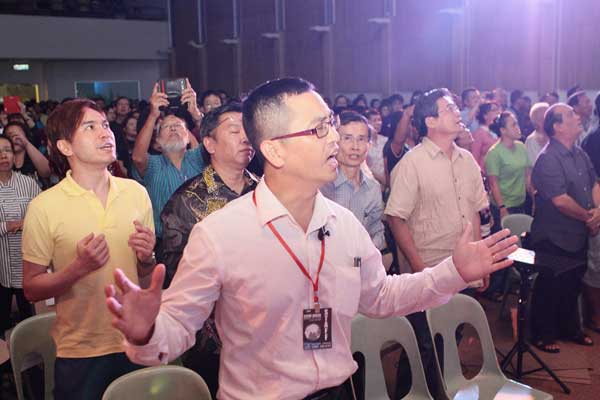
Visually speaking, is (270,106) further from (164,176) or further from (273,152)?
(164,176)

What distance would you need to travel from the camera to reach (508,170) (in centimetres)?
544

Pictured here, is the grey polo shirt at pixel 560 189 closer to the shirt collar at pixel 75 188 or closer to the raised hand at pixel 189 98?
Result: the raised hand at pixel 189 98

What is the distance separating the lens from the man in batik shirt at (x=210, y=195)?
244cm

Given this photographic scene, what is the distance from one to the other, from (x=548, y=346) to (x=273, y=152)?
11.1 ft

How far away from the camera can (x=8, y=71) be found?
16.0 m

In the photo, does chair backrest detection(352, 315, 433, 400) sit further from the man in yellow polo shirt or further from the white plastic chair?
the man in yellow polo shirt

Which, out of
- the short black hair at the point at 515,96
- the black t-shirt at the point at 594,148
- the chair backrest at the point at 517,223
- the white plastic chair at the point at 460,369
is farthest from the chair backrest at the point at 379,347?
the short black hair at the point at 515,96

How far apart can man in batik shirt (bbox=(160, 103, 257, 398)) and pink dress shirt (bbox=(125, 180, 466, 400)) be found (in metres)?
0.75

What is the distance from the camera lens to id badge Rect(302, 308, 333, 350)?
5.32ft

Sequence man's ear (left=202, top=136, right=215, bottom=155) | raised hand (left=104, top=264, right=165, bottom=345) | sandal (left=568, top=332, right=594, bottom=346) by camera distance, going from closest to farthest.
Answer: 1. raised hand (left=104, top=264, right=165, bottom=345)
2. man's ear (left=202, top=136, right=215, bottom=155)
3. sandal (left=568, top=332, right=594, bottom=346)

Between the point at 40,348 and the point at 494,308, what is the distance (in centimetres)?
367

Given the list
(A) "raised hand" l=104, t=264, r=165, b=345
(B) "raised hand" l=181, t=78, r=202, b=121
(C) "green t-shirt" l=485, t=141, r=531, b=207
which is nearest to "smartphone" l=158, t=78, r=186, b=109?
(B) "raised hand" l=181, t=78, r=202, b=121

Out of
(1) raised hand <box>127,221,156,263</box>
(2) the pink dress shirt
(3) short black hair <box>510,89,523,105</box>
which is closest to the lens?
(2) the pink dress shirt

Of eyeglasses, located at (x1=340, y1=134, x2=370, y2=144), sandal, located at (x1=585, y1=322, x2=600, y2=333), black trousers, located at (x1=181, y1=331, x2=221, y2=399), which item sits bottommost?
sandal, located at (x1=585, y1=322, x2=600, y2=333)
